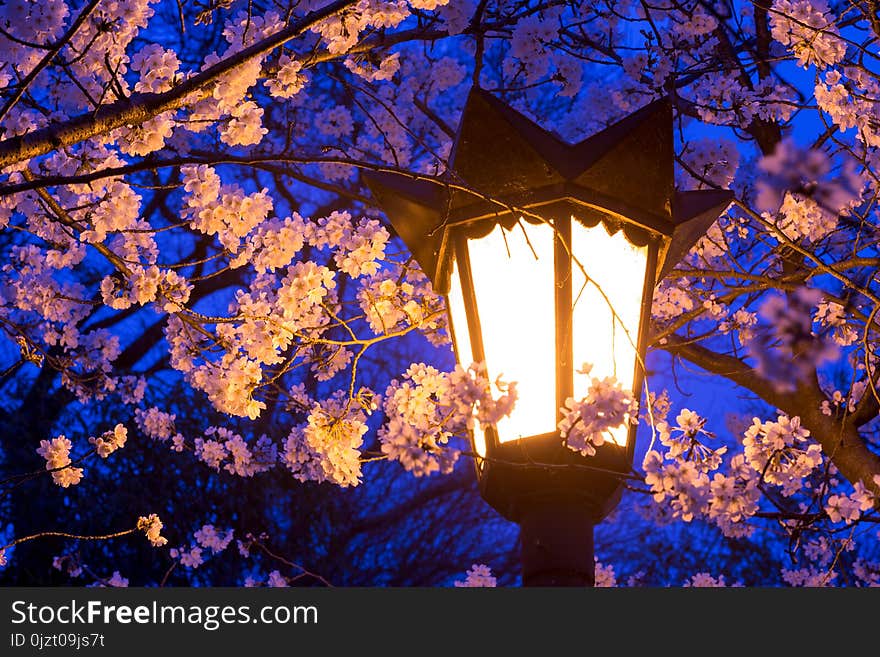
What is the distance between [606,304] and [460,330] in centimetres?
37

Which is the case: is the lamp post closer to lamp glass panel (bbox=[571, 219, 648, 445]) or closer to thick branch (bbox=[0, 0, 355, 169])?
lamp glass panel (bbox=[571, 219, 648, 445])

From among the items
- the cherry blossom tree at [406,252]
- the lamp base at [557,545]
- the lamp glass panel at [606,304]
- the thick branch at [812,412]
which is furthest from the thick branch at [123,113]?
the thick branch at [812,412]

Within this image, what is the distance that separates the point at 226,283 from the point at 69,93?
628 cm

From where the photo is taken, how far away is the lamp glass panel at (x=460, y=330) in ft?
7.29

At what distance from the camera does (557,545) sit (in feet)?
6.63

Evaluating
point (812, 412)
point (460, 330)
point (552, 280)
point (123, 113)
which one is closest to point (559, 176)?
point (552, 280)

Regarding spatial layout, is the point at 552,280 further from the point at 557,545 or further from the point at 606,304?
the point at 557,545

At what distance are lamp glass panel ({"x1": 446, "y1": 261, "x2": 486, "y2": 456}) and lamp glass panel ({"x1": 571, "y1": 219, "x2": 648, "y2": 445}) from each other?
0.90 feet

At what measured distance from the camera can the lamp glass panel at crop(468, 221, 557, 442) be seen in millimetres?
2096

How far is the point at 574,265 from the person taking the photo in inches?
85.3

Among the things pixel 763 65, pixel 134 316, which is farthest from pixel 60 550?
pixel 763 65

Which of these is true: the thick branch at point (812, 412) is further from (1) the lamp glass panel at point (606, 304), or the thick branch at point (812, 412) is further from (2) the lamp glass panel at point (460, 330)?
(2) the lamp glass panel at point (460, 330)

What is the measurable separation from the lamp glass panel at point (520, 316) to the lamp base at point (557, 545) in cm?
19

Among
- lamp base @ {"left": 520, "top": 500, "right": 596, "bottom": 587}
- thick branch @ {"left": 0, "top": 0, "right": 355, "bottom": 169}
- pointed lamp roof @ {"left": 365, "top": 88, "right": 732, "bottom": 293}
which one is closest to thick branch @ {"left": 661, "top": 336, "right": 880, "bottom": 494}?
pointed lamp roof @ {"left": 365, "top": 88, "right": 732, "bottom": 293}
